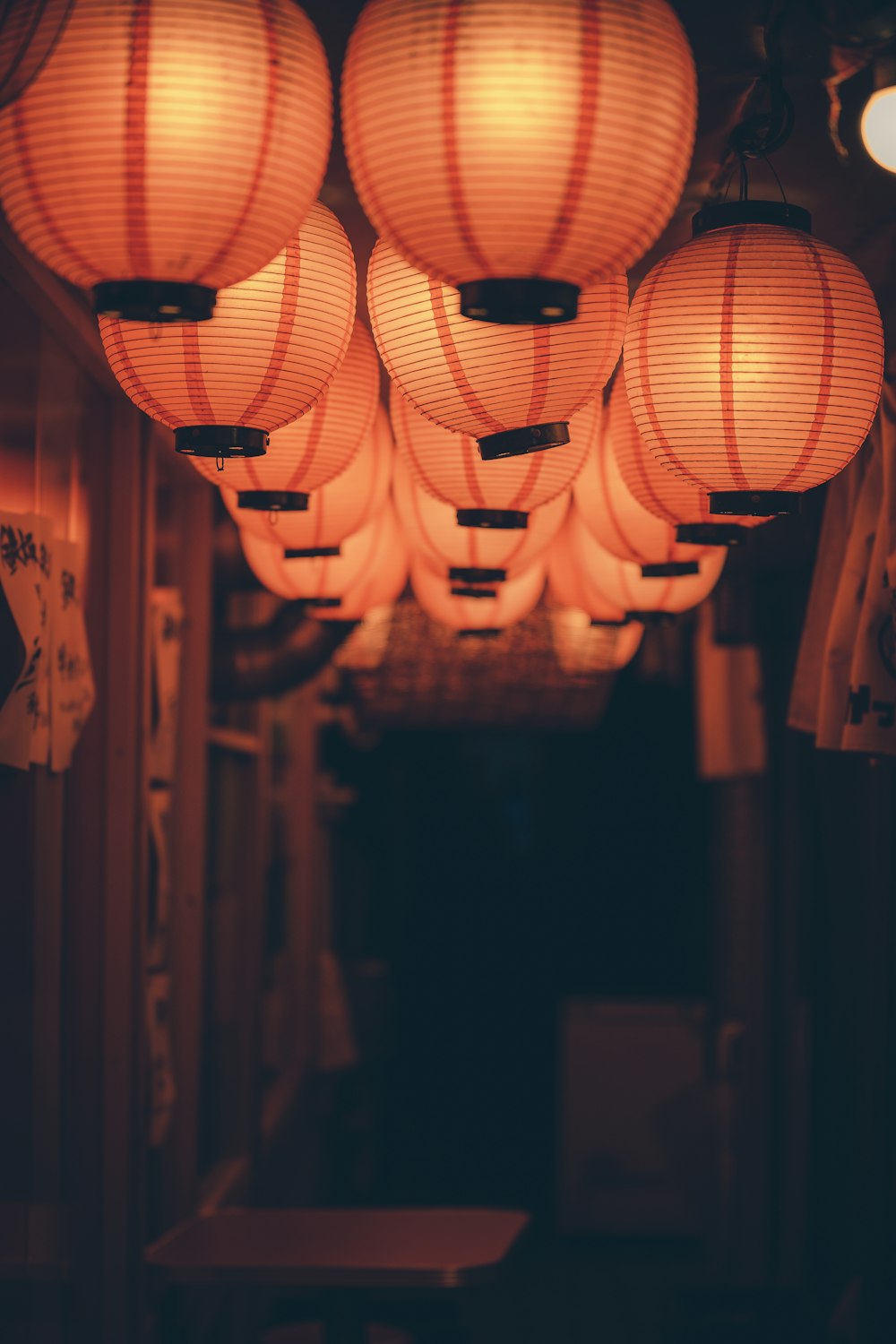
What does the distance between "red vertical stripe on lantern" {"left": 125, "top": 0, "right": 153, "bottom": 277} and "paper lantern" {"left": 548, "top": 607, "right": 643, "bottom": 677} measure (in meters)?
5.89

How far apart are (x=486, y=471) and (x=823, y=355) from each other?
0.97m

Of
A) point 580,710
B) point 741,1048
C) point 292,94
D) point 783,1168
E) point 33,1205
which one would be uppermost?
point 292,94

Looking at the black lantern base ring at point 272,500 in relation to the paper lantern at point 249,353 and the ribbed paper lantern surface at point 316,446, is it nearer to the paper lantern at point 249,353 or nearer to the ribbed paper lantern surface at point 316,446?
the ribbed paper lantern surface at point 316,446

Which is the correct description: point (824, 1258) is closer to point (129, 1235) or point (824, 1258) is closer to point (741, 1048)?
point (741, 1048)

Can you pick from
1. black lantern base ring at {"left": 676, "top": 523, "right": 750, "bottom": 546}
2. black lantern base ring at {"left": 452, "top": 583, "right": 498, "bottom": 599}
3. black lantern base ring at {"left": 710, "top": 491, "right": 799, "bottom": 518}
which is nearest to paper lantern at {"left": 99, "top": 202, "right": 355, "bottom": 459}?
black lantern base ring at {"left": 710, "top": 491, "right": 799, "bottom": 518}

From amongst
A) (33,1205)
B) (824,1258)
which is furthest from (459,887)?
(33,1205)

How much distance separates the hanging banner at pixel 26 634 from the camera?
3.00 meters

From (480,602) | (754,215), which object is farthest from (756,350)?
(480,602)

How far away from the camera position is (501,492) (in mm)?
3168

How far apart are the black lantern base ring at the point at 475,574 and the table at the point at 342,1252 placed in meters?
2.02

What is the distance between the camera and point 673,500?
10.5 feet

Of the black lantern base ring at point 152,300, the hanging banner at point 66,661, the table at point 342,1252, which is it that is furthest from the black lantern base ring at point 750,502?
the table at point 342,1252

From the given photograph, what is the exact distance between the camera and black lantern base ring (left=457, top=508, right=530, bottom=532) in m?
3.18

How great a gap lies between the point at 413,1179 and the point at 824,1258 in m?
A: 5.86
